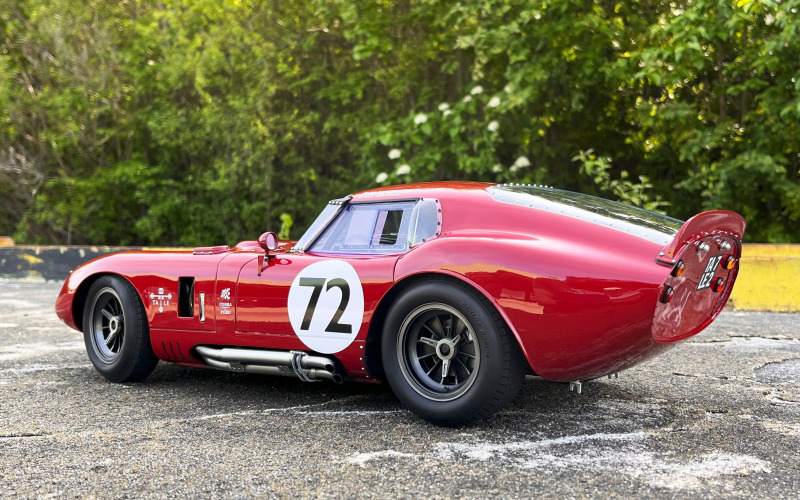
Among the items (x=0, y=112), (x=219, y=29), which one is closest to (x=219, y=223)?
(x=219, y=29)

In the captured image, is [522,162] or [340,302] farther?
[522,162]

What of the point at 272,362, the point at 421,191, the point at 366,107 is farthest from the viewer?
the point at 366,107

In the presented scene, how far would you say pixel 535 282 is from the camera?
3377 mm

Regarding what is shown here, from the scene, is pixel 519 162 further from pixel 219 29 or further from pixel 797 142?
pixel 219 29

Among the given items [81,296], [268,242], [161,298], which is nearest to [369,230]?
[268,242]

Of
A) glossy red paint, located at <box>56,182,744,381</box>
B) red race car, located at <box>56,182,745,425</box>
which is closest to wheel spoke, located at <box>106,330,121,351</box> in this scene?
red race car, located at <box>56,182,745,425</box>

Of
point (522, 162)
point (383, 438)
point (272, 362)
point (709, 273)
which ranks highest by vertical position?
point (522, 162)

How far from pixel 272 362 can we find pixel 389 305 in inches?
32.2

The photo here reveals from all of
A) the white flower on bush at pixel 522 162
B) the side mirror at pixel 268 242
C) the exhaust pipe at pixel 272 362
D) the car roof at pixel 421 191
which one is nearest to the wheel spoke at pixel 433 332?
the exhaust pipe at pixel 272 362

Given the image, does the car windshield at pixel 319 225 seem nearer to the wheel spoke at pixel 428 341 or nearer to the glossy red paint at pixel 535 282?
the glossy red paint at pixel 535 282

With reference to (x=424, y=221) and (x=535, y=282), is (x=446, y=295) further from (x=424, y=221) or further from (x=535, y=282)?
(x=424, y=221)

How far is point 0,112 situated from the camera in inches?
601

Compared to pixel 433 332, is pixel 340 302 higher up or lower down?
higher up

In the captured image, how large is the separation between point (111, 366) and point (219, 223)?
1019 centimetres
